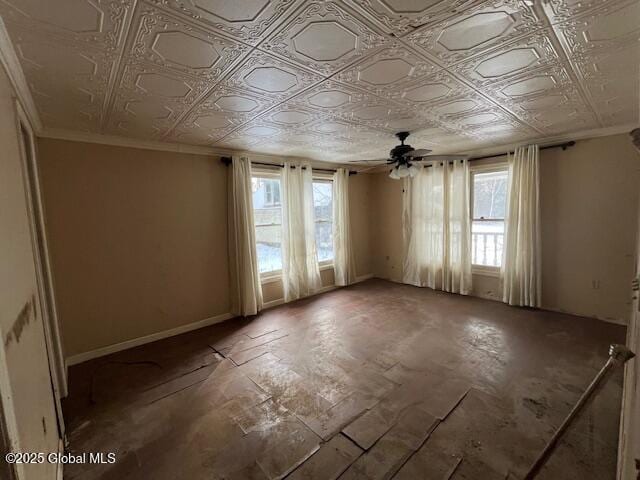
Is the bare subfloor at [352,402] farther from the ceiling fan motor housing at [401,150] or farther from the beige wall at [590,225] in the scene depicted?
the ceiling fan motor housing at [401,150]

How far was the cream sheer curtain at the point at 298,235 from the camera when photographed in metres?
4.59

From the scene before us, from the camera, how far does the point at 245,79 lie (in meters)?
1.86

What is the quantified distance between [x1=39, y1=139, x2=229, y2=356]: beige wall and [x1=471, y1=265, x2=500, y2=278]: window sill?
13.2ft

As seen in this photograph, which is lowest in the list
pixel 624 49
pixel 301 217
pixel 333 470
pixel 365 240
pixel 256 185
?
pixel 333 470

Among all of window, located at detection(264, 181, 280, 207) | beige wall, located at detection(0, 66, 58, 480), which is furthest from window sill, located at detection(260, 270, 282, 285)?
beige wall, located at detection(0, 66, 58, 480)

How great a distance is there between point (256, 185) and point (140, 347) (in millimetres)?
2633

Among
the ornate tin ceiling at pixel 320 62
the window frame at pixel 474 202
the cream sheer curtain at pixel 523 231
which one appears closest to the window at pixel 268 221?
the ornate tin ceiling at pixel 320 62

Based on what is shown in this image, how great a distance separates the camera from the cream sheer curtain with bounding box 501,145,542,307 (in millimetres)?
3922

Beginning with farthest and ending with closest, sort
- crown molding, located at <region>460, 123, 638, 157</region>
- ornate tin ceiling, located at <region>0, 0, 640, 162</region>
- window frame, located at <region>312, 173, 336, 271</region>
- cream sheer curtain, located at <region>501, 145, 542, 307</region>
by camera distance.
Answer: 1. window frame, located at <region>312, 173, 336, 271</region>
2. cream sheer curtain, located at <region>501, 145, 542, 307</region>
3. crown molding, located at <region>460, 123, 638, 157</region>
4. ornate tin ceiling, located at <region>0, 0, 640, 162</region>

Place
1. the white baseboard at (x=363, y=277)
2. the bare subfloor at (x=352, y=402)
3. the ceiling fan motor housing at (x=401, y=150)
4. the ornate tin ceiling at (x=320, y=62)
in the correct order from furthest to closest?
the white baseboard at (x=363, y=277) < the ceiling fan motor housing at (x=401, y=150) < the bare subfloor at (x=352, y=402) < the ornate tin ceiling at (x=320, y=62)

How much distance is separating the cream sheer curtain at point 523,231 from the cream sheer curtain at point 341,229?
2.62m

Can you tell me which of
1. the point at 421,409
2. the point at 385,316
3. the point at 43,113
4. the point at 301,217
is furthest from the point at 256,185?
the point at 421,409

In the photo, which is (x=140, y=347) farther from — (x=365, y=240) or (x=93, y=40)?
(x=365, y=240)

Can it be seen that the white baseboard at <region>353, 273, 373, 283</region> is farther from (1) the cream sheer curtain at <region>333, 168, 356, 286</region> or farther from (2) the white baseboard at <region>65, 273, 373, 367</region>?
(2) the white baseboard at <region>65, 273, 373, 367</region>
